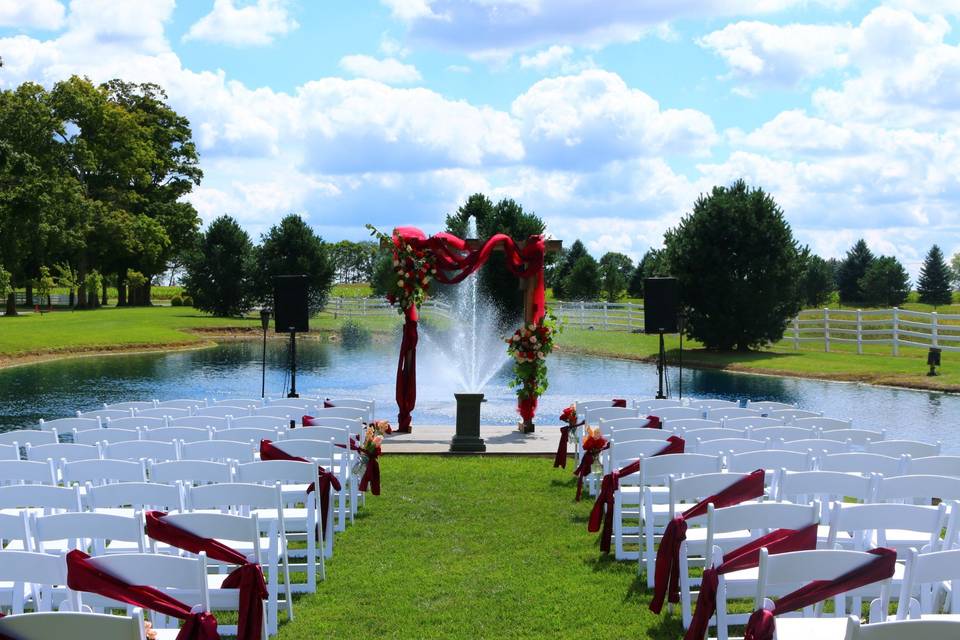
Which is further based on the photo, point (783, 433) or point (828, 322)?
point (828, 322)

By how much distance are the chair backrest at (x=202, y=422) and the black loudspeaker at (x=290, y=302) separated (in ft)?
16.8

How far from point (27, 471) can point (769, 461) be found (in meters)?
5.14

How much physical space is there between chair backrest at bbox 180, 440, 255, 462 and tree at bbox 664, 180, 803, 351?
2332 cm

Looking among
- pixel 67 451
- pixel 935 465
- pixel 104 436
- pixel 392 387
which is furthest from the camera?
pixel 392 387

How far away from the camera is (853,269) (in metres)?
65.2

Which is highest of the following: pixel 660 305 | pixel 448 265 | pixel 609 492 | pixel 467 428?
pixel 448 265

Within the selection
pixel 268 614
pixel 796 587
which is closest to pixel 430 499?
pixel 268 614

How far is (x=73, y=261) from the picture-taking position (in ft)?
183

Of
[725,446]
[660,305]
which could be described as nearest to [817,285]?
[660,305]

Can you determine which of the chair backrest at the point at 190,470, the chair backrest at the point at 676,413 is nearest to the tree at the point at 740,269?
the chair backrest at the point at 676,413

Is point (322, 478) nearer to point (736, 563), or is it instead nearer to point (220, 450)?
point (220, 450)

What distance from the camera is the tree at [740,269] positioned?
1141 inches

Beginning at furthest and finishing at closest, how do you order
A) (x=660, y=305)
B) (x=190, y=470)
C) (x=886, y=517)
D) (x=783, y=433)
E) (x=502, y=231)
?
(x=502, y=231)
(x=660, y=305)
(x=783, y=433)
(x=190, y=470)
(x=886, y=517)

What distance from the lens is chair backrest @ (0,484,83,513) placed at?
548 centimetres
